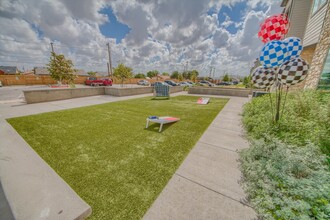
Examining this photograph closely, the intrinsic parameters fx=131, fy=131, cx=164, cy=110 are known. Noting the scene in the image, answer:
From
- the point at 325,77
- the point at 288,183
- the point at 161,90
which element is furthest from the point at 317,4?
the point at 161,90

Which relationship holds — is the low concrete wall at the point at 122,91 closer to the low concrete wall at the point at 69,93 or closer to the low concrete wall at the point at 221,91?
the low concrete wall at the point at 69,93

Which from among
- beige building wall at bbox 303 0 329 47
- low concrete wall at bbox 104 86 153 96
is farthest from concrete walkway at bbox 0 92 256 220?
low concrete wall at bbox 104 86 153 96

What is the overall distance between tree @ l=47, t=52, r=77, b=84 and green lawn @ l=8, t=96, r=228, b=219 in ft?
51.6

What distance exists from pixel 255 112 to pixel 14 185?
7.23 m

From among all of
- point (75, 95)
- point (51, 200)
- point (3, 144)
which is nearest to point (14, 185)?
point (51, 200)

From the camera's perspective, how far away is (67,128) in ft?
15.6

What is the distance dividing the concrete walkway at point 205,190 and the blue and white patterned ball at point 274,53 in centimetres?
243

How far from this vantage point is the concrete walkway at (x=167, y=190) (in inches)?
71.8

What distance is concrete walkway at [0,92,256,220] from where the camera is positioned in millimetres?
1824

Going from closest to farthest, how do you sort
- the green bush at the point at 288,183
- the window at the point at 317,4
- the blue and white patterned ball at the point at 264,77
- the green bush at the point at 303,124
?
the green bush at the point at 288,183 < the green bush at the point at 303,124 < the blue and white patterned ball at the point at 264,77 < the window at the point at 317,4

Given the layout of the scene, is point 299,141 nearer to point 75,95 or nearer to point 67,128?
point 67,128

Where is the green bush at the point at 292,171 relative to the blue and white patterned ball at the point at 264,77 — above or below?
below

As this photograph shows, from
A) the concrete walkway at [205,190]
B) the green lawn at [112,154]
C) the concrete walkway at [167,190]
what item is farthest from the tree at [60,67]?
the concrete walkway at [205,190]

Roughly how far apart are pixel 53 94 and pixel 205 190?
1188 cm
